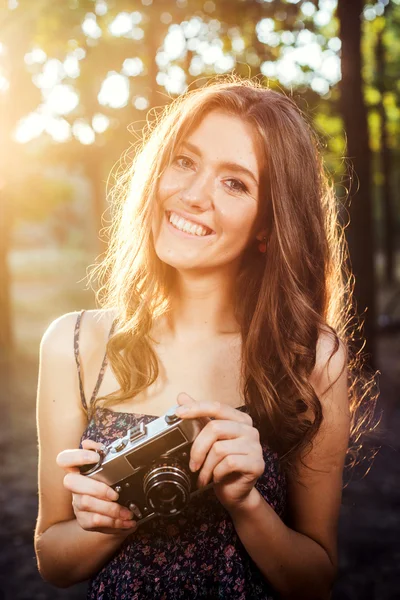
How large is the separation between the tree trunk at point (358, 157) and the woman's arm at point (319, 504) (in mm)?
4465

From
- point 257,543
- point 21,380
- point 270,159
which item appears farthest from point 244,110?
point 21,380

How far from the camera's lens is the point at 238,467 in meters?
1.92

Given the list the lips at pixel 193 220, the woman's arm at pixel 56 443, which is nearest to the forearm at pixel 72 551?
the woman's arm at pixel 56 443

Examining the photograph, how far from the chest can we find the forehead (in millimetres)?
730

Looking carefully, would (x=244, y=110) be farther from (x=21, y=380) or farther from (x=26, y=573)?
(x=21, y=380)

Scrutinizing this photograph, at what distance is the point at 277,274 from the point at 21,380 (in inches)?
348

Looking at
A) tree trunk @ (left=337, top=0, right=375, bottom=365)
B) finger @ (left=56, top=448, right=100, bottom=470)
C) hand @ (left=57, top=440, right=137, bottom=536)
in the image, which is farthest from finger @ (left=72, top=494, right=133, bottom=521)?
tree trunk @ (left=337, top=0, right=375, bottom=365)

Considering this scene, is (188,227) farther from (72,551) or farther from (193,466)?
(72,551)

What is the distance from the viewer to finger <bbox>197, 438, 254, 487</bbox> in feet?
6.31

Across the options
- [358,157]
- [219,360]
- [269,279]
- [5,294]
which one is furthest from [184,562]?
[5,294]

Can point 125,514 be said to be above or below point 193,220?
below

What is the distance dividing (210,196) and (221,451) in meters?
0.97

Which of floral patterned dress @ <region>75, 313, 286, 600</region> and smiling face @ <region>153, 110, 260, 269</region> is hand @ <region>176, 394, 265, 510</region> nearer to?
floral patterned dress @ <region>75, 313, 286, 600</region>

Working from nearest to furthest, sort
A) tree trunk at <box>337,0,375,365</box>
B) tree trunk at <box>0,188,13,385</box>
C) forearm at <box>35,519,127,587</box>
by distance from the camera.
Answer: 1. forearm at <box>35,519,127,587</box>
2. tree trunk at <box>337,0,375,365</box>
3. tree trunk at <box>0,188,13,385</box>
